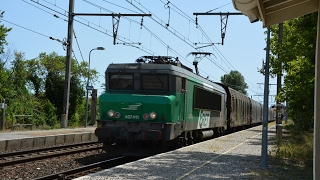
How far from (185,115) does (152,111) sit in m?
1.93

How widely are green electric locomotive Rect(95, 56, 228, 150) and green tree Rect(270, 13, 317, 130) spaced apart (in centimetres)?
340

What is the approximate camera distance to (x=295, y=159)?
48.7ft

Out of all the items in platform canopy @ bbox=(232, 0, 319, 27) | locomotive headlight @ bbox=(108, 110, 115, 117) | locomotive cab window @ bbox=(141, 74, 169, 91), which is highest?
platform canopy @ bbox=(232, 0, 319, 27)

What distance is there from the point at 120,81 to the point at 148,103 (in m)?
1.58

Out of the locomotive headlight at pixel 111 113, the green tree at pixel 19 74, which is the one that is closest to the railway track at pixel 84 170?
the locomotive headlight at pixel 111 113

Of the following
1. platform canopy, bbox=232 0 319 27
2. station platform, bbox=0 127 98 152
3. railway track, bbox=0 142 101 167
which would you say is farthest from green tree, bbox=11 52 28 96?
platform canopy, bbox=232 0 319 27

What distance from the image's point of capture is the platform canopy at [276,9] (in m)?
7.66

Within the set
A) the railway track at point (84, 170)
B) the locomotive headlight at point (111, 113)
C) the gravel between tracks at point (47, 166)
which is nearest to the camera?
the railway track at point (84, 170)

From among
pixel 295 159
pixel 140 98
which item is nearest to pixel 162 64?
pixel 140 98

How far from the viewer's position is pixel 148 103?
14445 millimetres

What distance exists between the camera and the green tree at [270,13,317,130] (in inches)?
563

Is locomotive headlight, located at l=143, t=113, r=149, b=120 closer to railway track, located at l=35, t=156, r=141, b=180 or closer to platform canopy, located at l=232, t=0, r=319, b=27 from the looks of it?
railway track, located at l=35, t=156, r=141, b=180

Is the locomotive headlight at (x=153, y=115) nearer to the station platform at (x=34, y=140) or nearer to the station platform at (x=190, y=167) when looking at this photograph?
the station platform at (x=190, y=167)

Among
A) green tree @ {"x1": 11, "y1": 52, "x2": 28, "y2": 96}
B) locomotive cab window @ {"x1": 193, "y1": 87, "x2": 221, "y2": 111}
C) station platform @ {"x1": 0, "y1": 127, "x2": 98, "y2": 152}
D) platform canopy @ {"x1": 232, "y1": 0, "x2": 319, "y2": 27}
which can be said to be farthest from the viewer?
green tree @ {"x1": 11, "y1": 52, "x2": 28, "y2": 96}
